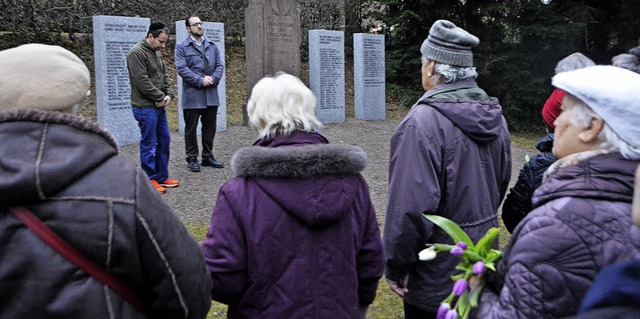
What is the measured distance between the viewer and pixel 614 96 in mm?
1752

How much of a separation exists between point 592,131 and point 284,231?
3.77 ft

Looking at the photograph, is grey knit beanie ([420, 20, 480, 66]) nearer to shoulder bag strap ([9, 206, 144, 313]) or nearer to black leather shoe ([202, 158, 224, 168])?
shoulder bag strap ([9, 206, 144, 313])

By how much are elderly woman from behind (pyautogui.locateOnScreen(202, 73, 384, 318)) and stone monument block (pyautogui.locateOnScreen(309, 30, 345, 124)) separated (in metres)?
10.8

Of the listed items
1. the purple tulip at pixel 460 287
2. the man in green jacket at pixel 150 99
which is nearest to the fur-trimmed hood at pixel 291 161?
the purple tulip at pixel 460 287

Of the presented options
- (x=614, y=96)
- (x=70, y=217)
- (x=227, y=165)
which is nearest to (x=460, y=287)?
(x=614, y=96)

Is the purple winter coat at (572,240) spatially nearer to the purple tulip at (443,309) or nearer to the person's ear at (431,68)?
the purple tulip at (443,309)

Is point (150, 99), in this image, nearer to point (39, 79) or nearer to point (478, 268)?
point (39, 79)

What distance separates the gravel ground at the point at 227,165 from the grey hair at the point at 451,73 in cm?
374

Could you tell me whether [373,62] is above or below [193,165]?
above

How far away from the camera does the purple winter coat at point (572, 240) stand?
1668mm

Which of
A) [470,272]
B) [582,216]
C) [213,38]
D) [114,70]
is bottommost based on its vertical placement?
[470,272]

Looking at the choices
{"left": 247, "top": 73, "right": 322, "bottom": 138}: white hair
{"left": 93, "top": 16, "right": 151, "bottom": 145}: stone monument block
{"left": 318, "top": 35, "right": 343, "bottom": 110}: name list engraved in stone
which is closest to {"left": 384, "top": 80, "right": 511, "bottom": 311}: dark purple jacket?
{"left": 247, "top": 73, "right": 322, "bottom": 138}: white hair

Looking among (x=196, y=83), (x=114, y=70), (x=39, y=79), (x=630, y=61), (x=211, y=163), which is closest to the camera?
(x=39, y=79)

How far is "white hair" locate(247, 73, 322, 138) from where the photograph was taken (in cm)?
248
